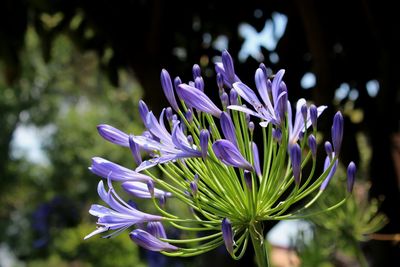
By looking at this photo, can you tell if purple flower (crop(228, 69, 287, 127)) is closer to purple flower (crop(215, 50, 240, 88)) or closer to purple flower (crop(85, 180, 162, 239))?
purple flower (crop(215, 50, 240, 88))

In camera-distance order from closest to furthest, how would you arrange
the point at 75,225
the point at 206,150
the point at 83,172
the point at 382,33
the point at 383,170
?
1. the point at 206,150
2. the point at 382,33
3. the point at 383,170
4. the point at 75,225
5. the point at 83,172

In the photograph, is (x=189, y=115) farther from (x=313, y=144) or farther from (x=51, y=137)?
(x=51, y=137)

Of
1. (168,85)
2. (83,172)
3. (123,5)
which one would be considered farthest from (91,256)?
(83,172)

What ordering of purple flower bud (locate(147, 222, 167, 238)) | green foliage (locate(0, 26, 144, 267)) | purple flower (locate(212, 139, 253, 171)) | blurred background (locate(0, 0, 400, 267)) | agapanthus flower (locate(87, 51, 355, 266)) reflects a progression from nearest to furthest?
Answer: 1. purple flower (locate(212, 139, 253, 171))
2. agapanthus flower (locate(87, 51, 355, 266))
3. purple flower bud (locate(147, 222, 167, 238))
4. blurred background (locate(0, 0, 400, 267))
5. green foliage (locate(0, 26, 144, 267))

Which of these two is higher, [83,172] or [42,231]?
[83,172]

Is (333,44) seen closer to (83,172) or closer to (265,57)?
(265,57)

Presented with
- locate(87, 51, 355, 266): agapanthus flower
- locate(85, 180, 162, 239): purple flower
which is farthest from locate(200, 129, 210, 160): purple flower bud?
locate(85, 180, 162, 239): purple flower

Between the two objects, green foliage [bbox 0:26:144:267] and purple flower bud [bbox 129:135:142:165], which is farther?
green foliage [bbox 0:26:144:267]
